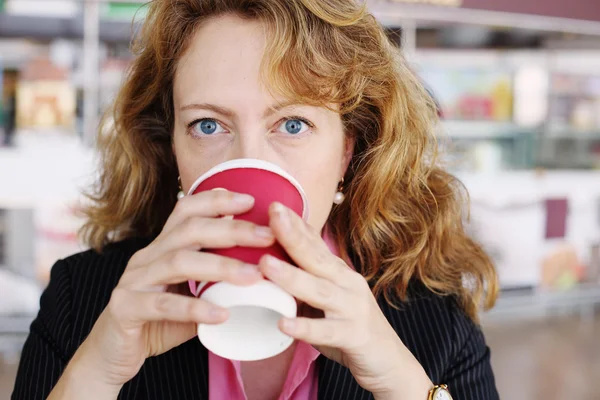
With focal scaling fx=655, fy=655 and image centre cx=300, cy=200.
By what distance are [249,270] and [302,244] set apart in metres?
0.07

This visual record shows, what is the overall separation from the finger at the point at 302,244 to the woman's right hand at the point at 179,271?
0.02m

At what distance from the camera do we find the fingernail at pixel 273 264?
688mm

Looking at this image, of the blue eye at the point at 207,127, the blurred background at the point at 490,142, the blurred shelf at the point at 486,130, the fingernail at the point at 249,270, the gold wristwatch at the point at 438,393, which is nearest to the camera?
the fingernail at the point at 249,270

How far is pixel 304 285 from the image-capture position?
0.72m

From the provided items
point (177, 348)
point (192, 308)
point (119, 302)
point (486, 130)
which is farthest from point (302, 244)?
point (486, 130)

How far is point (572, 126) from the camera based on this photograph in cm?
466

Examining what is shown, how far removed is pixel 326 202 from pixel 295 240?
467 mm

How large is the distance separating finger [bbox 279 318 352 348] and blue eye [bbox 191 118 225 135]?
0.43 meters

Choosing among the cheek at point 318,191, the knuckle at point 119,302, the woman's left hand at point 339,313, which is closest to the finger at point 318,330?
the woman's left hand at point 339,313

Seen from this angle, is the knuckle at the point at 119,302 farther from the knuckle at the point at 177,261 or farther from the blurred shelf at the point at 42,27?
the blurred shelf at the point at 42,27

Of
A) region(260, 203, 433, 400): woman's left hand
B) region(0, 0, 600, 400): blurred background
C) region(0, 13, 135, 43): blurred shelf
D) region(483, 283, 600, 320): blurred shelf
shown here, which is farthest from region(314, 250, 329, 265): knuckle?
region(483, 283, 600, 320): blurred shelf

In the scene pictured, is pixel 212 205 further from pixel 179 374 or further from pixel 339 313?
pixel 179 374

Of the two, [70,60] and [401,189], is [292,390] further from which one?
[70,60]

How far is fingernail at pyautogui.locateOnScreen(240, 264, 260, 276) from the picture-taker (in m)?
0.69
